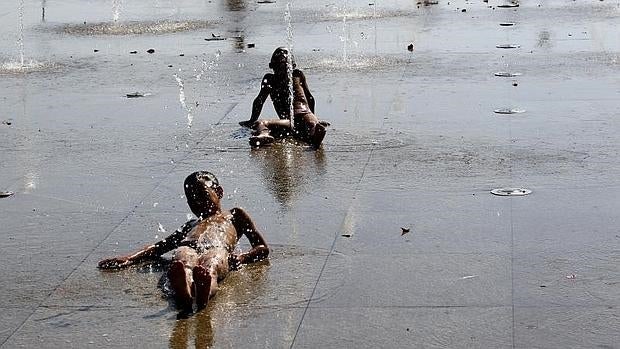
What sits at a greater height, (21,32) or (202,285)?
(202,285)

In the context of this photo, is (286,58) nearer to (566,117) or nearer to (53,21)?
(566,117)

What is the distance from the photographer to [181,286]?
696 cm

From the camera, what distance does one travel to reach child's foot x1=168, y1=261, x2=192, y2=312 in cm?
696

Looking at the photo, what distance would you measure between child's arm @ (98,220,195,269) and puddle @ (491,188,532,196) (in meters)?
2.27

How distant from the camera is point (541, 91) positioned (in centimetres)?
1315

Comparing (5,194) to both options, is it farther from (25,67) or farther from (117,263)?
(25,67)

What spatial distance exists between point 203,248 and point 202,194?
58cm

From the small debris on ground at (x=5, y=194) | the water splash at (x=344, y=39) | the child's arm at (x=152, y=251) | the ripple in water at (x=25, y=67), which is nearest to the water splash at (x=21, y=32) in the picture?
the ripple in water at (x=25, y=67)

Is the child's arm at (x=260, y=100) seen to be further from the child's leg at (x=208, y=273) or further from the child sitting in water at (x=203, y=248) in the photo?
the child's leg at (x=208, y=273)

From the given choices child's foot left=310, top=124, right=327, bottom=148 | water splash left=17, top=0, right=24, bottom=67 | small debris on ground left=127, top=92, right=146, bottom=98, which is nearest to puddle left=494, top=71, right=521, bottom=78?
small debris on ground left=127, top=92, right=146, bottom=98

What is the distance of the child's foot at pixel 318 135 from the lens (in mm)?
10906

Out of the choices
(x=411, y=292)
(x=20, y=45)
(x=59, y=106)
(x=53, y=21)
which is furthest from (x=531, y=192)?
(x=53, y=21)

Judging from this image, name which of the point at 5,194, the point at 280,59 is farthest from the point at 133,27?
the point at 5,194

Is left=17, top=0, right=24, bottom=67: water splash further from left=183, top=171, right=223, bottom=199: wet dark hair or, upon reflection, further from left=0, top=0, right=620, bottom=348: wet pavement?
left=183, top=171, right=223, bottom=199: wet dark hair
